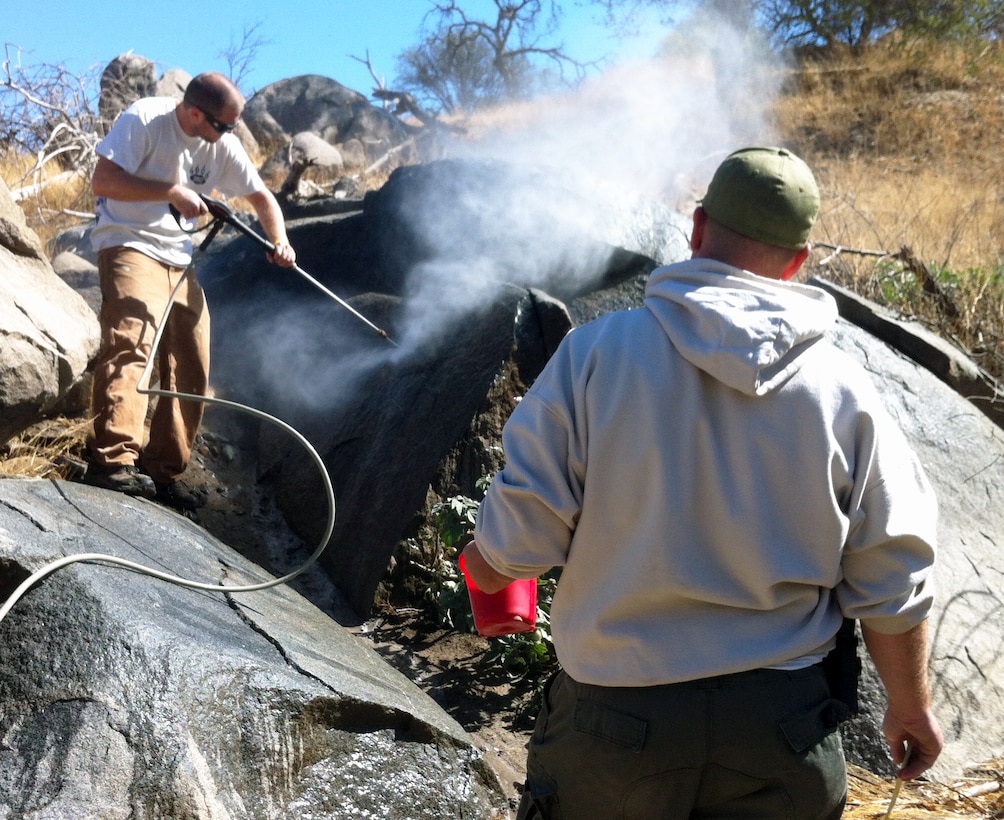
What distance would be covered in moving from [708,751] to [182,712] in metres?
1.36

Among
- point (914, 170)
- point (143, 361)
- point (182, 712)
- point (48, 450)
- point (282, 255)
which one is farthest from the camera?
point (914, 170)

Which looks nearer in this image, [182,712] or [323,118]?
[182,712]

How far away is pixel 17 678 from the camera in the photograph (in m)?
2.25

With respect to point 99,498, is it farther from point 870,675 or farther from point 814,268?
point 814,268

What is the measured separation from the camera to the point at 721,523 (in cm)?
146

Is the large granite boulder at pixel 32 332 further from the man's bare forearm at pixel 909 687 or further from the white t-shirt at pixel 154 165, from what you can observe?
the man's bare forearm at pixel 909 687

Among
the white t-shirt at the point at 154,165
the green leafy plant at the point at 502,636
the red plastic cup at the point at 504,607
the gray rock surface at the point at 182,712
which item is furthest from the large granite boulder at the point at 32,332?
the red plastic cup at the point at 504,607

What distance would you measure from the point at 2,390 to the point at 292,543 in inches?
63.8

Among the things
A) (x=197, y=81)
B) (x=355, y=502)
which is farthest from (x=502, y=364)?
(x=197, y=81)

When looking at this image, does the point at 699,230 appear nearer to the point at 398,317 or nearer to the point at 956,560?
the point at 956,560

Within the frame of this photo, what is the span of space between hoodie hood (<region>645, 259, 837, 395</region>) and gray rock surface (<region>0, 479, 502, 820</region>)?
4.99 ft

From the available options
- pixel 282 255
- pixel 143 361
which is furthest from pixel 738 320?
pixel 282 255

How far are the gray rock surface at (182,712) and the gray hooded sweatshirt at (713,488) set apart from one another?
1160 mm

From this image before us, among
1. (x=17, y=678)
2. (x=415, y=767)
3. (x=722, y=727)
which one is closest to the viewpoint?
(x=722, y=727)
